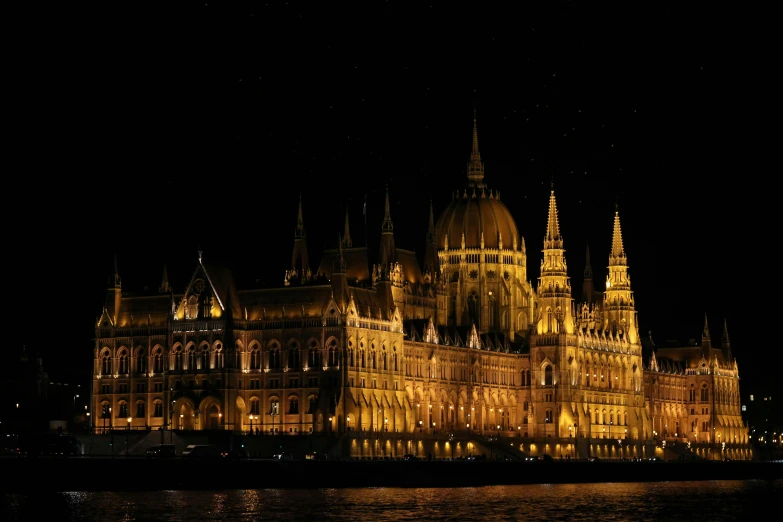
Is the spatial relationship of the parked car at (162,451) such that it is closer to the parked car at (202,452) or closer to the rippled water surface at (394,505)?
the parked car at (202,452)

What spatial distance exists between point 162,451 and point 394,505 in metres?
36.3

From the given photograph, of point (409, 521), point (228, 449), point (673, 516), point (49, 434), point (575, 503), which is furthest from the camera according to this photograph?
point (228, 449)

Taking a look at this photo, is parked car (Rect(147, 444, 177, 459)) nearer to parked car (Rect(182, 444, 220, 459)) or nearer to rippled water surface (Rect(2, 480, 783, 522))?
parked car (Rect(182, 444, 220, 459))

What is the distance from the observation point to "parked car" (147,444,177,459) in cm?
18138

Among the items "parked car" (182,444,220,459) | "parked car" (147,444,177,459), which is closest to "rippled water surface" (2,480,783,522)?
"parked car" (182,444,220,459)

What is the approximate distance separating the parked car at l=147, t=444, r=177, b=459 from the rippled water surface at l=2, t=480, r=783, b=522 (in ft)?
54.4

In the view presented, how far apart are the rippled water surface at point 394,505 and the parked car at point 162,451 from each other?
16.6 m

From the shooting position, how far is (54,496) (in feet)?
511

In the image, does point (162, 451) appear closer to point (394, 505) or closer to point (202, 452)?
point (202, 452)

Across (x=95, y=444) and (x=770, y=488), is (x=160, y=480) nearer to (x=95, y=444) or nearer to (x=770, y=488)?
(x=95, y=444)

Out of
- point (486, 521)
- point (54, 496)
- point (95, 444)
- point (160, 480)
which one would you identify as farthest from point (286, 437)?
point (486, 521)

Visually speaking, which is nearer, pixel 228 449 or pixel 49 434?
pixel 49 434

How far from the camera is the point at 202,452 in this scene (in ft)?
590

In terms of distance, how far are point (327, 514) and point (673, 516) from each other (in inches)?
1029
